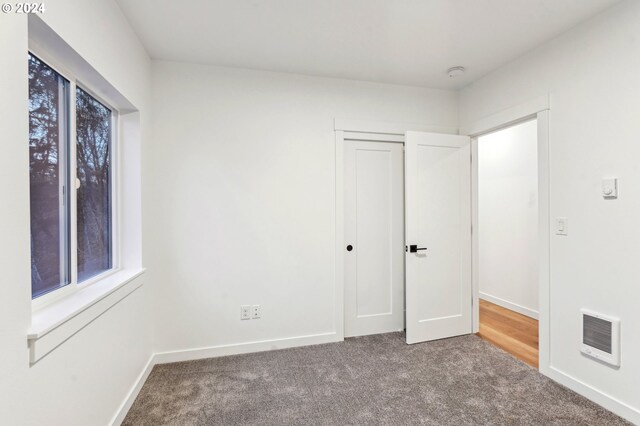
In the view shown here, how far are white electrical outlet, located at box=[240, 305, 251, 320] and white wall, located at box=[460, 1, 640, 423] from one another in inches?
97.2

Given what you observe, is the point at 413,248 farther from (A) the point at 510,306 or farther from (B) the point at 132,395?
(B) the point at 132,395

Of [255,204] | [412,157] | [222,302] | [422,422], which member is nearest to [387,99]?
[412,157]

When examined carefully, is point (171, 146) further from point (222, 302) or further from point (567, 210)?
point (567, 210)

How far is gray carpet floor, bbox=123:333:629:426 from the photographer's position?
1.94 m

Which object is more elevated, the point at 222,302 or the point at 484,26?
the point at 484,26

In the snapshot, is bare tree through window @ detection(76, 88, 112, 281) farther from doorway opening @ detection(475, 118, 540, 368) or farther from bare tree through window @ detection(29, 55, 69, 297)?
doorway opening @ detection(475, 118, 540, 368)

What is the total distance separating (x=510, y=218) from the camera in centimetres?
409

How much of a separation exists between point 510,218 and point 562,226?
1.91 m

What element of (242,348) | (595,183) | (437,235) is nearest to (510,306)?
(437,235)

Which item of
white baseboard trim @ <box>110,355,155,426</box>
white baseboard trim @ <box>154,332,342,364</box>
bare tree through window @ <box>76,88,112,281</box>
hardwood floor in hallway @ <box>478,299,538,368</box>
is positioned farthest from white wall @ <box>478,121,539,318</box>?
bare tree through window @ <box>76,88,112,281</box>

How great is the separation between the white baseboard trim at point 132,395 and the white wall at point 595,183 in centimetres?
303

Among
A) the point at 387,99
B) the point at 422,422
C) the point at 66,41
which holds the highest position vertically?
the point at 387,99

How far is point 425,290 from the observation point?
3070 mm

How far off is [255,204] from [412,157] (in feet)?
5.11
